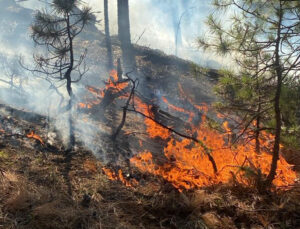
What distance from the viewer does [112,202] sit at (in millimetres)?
3717

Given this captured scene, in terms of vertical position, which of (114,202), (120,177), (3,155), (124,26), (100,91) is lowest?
(114,202)

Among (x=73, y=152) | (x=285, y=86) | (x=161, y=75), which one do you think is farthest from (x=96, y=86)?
(x=285, y=86)

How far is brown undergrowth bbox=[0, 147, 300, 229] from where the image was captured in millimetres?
3207

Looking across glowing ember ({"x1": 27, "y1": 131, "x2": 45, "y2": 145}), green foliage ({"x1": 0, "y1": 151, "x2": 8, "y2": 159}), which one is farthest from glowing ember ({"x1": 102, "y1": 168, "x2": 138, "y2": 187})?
green foliage ({"x1": 0, "y1": 151, "x2": 8, "y2": 159})

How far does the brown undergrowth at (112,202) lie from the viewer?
10.5 ft

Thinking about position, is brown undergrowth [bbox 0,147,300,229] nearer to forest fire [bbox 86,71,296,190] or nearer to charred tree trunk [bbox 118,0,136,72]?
forest fire [bbox 86,71,296,190]

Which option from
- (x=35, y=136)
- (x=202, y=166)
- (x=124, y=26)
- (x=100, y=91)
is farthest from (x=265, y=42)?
(x=124, y=26)

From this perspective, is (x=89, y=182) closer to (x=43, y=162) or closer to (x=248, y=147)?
(x=43, y=162)

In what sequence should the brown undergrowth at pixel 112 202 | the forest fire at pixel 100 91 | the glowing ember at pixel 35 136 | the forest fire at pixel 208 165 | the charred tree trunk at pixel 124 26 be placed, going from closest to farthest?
1. the brown undergrowth at pixel 112 202
2. the forest fire at pixel 208 165
3. the glowing ember at pixel 35 136
4. the forest fire at pixel 100 91
5. the charred tree trunk at pixel 124 26

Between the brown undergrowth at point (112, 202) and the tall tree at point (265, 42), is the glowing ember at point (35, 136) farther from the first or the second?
the tall tree at point (265, 42)

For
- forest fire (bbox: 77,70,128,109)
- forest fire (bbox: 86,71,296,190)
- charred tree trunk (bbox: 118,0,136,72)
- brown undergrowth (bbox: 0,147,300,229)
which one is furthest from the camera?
charred tree trunk (bbox: 118,0,136,72)

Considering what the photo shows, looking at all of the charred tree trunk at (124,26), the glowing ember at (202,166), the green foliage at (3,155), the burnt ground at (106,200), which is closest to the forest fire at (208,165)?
the glowing ember at (202,166)

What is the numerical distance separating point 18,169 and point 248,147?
14.9ft

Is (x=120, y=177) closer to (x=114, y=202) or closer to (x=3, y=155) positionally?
(x=114, y=202)
